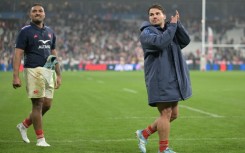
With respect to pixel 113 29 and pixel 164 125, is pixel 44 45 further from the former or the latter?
pixel 113 29

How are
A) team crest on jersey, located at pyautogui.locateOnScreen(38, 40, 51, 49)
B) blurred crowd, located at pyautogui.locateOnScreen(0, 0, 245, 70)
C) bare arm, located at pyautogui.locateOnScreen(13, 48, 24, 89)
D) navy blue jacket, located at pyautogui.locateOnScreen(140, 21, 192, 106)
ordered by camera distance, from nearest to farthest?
navy blue jacket, located at pyautogui.locateOnScreen(140, 21, 192, 106), bare arm, located at pyautogui.locateOnScreen(13, 48, 24, 89), team crest on jersey, located at pyautogui.locateOnScreen(38, 40, 51, 49), blurred crowd, located at pyautogui.locateOnScreen(0, 0, 245, 70)

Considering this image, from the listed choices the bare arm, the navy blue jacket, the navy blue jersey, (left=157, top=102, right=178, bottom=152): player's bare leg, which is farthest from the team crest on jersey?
(left=157, top=102, right=178, bottom=152): player's bare leg

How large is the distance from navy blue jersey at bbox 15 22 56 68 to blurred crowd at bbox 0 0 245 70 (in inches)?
1765

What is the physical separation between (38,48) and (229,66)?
1967 inches

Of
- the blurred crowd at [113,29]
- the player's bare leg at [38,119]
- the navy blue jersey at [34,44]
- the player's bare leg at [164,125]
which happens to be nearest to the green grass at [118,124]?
the player's bare leg at [38,119]

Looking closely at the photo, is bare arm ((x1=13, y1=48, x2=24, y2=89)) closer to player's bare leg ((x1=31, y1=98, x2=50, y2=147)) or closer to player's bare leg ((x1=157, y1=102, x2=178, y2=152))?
player's bare leg ((x1=31, y1=98, x2=50, y2=147))

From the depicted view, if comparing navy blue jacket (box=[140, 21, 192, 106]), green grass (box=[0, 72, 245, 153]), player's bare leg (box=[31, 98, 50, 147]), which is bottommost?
green grass (box=[0, 72, 245, 153])

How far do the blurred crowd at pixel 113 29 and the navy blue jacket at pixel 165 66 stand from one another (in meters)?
46.1

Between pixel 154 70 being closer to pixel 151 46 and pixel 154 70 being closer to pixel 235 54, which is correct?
pixel 151 46

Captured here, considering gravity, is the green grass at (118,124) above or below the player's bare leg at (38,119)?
below

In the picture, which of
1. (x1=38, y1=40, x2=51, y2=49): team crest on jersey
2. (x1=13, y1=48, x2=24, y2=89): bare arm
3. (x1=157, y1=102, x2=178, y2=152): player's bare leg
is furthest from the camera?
(x1=38, y1=40, x2=51, y2=49): team crest on jersey

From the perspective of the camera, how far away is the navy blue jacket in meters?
8.15

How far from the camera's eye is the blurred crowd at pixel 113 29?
193 feet

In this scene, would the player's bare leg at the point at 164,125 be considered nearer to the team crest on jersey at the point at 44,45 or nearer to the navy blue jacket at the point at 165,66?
the navy blue jacket at the point at 165,66
